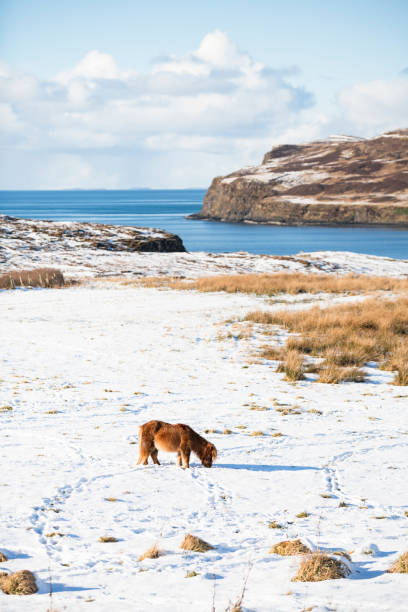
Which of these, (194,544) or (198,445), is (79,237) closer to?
(198,445)

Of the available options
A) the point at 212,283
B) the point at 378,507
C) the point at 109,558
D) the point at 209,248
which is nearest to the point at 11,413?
the point at 109,558

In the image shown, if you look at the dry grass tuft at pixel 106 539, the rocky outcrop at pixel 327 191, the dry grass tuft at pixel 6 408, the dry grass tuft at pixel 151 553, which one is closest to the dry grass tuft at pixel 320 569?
the dry grass tuft at pixel 151 553

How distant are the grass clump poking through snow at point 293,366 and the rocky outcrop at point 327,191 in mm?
134184

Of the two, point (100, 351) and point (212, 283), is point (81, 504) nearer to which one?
point (100, 351)

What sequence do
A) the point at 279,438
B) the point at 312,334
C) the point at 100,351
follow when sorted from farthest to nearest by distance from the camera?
the point at 312,334 < the point at 100,351 < the point at 279,438

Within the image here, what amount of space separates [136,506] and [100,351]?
8827 mm

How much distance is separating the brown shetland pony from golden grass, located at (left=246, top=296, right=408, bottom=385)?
5790mm

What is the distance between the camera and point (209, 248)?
8744cm

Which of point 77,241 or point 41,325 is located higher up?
point 77,241

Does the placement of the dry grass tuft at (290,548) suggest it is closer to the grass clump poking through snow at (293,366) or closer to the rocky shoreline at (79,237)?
the grass clump poking through snow at (293,366)

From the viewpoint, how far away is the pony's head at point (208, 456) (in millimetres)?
7035

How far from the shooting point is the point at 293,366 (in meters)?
12.7


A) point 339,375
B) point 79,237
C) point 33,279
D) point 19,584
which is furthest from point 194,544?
point 79,237

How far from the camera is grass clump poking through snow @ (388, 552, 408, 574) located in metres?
4.25
